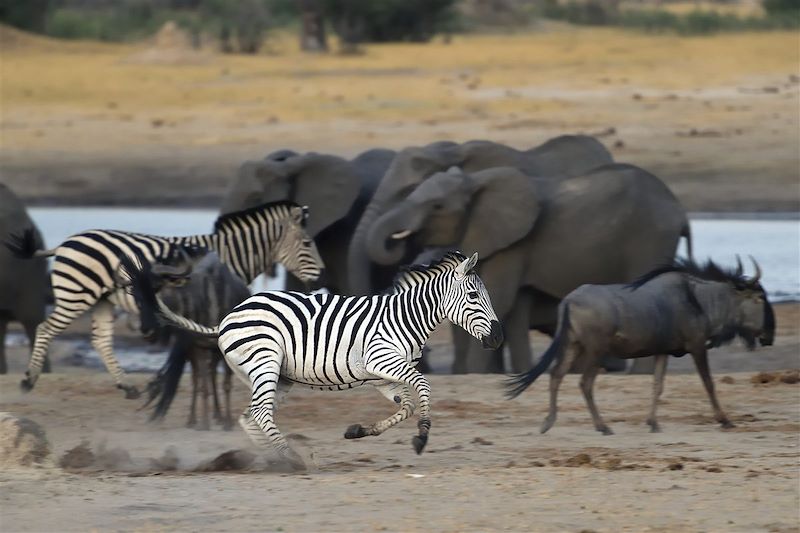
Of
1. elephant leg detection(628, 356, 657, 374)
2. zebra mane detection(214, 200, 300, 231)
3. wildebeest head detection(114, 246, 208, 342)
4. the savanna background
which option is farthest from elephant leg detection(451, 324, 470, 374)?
wildebeest head detection(114, 246, 208, 342)

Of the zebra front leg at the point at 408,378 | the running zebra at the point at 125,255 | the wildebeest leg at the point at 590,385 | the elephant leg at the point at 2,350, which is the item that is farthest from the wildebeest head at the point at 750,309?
the elephant leg at the point at 2,350

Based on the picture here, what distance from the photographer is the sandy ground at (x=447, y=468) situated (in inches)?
284

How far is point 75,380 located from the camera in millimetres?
12273

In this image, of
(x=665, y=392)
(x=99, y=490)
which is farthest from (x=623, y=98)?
(x=99, y=490)

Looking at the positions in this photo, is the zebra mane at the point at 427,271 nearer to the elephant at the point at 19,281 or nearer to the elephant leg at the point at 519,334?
the elephant leg at the point at 519,334

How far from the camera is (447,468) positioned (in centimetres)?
866

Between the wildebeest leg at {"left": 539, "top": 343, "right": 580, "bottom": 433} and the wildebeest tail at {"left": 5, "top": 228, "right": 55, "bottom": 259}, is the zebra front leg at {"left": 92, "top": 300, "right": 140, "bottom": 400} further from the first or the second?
the wildebeest leg at {"left": 539, "top": 343, "right": 580, "bottom": 433}

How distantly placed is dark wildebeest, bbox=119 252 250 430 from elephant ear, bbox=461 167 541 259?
348cm

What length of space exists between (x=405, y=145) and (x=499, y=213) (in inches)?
402

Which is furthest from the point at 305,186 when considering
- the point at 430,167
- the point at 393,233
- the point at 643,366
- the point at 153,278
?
the point at 153,278

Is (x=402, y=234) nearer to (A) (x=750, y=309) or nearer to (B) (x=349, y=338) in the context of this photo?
(A) (x=750, y=309)

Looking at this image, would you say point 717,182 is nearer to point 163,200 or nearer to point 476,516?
point 163,200

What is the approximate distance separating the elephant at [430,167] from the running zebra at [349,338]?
4.66 meters

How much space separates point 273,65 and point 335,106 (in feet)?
19.5
